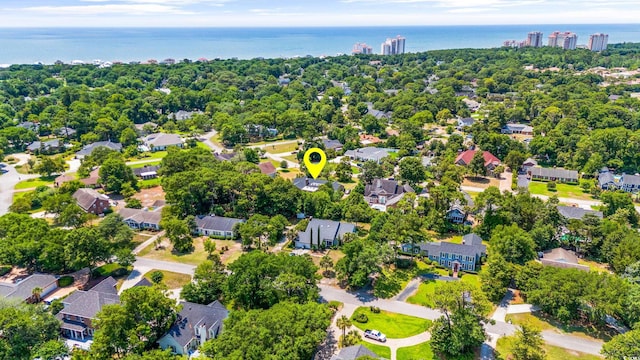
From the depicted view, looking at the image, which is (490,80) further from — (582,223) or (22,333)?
(22,333)

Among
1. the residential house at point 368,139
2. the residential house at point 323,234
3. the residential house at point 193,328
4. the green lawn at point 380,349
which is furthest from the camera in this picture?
the residential house at point 368,139

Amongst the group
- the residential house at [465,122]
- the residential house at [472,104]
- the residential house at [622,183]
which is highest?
the residential house at [472,104]

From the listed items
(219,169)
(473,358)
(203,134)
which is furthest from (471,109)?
(473,358)

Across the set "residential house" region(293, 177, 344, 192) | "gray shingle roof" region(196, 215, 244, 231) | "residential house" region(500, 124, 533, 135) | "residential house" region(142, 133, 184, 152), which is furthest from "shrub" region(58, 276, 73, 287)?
"residential house" region(500, 124, 533, 135)

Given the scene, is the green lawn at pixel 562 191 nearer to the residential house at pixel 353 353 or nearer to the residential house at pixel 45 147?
the residential house at pixel 353 353

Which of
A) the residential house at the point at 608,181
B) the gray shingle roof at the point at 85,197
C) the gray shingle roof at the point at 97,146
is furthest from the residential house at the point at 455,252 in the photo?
the gray shingle roof at the point at 97,146
